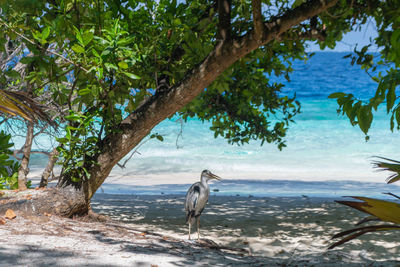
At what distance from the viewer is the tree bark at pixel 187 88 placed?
4.00 m

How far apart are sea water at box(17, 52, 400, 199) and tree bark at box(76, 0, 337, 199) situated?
261cm

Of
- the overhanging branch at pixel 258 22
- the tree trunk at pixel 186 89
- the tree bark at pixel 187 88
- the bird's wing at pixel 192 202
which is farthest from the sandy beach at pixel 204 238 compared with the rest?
the overhanging branch at pixel 258 22

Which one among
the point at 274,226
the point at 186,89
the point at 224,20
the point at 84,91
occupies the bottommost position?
the point at 274,226

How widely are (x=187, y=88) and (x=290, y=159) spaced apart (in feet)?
50.6

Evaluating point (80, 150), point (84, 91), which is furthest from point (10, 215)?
point (84, 91)

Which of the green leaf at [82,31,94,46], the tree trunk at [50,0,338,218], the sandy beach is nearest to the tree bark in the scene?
the tree trunk at [50,0,338,218]

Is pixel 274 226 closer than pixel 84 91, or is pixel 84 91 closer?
pixel 84 91

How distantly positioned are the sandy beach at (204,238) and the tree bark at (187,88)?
753 millimetres

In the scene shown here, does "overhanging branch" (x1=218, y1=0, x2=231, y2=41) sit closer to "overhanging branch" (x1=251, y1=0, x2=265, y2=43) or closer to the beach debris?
"overhanging branch" (x1=251, y1=0, x2=265, y2=43)

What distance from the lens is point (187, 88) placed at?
4.36 m

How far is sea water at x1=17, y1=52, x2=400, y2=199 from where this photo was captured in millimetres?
11312

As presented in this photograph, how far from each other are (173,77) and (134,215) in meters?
2.60

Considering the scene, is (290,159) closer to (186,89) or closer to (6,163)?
(6,163)

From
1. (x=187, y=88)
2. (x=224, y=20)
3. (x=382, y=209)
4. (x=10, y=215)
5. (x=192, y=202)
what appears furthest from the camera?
(x=192, y=202)
